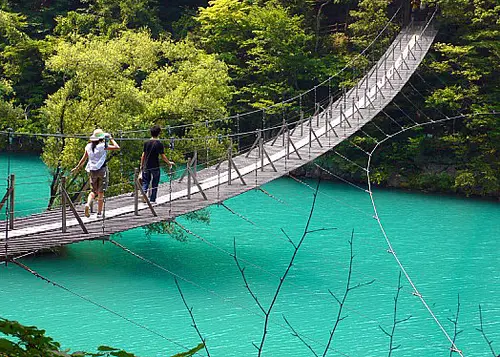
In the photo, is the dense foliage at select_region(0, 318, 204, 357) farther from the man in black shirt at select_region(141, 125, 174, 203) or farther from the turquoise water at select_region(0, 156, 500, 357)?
the turquoise water at select_region(0, 156, 500, 357)

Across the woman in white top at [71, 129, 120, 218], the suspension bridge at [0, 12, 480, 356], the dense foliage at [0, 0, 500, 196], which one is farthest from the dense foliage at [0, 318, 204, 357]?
the dense foliage at [0, 0, 500, 196]

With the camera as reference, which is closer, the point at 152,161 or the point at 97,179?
the point at 97,179

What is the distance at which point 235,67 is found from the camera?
61.7ft

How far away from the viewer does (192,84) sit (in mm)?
13289

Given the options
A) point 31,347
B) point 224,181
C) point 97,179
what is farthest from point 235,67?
point 31,347

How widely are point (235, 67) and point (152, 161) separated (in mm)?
11288

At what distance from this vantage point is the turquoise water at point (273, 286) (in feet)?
28.5

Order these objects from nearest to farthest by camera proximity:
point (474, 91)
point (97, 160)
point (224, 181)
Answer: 1. point (97, 160)
2. point (224, 181)
3. point (474, 91)

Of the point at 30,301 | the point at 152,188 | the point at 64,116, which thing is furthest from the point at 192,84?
the point at 152,188

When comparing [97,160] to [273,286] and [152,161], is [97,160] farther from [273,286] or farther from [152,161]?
[273,286]

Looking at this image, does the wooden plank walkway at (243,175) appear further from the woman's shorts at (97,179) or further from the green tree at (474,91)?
the green tree at (474,91)

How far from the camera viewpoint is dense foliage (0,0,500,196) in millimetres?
12391

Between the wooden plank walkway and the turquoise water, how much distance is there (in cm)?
119

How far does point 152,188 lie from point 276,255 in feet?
14.3
